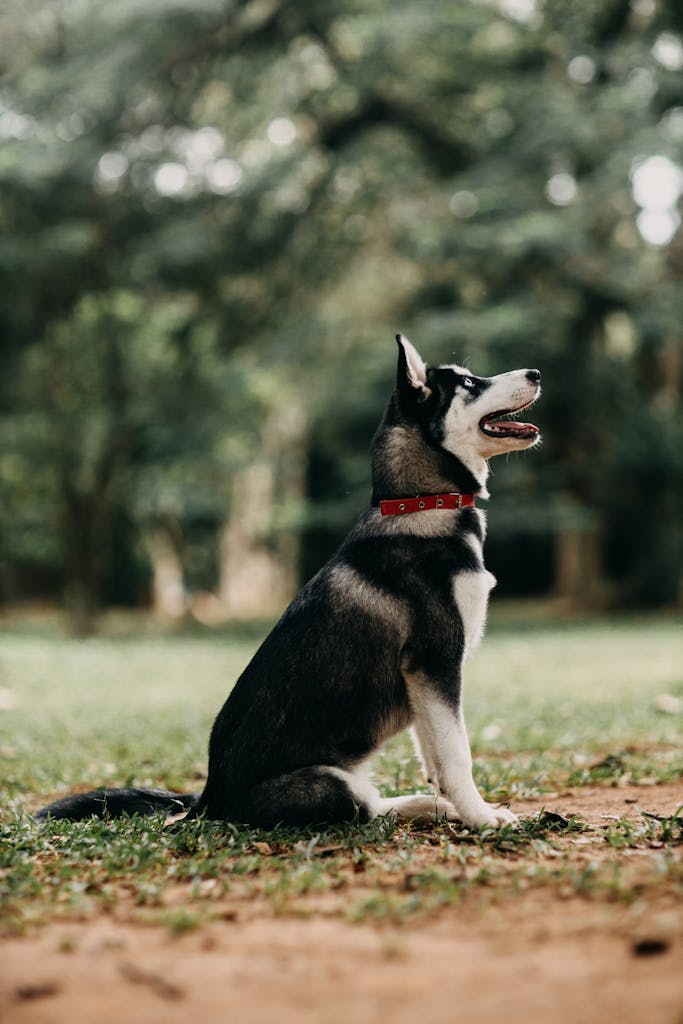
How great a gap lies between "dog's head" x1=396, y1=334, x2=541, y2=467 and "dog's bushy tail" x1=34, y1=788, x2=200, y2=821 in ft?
6.84

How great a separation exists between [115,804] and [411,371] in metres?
2.52

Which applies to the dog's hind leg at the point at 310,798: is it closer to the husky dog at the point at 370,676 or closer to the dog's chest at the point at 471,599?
the husky dog at the point at 370,676

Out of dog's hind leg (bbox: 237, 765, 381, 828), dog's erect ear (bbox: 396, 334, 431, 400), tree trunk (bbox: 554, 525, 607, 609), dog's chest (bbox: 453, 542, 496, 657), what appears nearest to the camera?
dog's hind leg (bbox: 237, 765, 381, 828)

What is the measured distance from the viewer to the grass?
3.67m

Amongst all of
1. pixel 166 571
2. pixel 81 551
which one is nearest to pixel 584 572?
pixel 81 551

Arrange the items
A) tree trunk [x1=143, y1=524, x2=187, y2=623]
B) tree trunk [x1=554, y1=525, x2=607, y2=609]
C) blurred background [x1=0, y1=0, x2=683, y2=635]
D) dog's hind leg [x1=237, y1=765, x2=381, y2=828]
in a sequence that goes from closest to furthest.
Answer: dog's hind leg [x1=237, y1=765, x2=381, y2=828], blurred background [x1=0, y1=0, x2=683, y2=635], tree trunk [x1=554, y1=525, x2=607, y2=609], tree trunk [x1=143, y1=524, x2=187, y2=623]

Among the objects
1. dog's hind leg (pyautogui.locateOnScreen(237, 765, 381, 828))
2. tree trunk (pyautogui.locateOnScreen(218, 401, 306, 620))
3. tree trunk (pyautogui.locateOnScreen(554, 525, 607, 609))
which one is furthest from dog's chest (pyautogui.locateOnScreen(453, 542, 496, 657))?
tree trunk (pyautogui.locateOnScreen(218, 401, 306, 620))

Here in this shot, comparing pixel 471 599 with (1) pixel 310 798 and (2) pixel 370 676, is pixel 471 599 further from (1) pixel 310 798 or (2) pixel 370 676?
(1) pixel 310 798

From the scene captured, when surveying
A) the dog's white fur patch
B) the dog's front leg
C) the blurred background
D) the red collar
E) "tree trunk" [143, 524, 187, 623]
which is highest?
the blurred background

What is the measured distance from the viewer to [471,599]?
14.9 feet

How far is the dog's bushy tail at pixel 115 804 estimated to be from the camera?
4.93 m

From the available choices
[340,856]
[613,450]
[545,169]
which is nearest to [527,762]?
[340,856]

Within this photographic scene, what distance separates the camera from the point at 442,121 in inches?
818

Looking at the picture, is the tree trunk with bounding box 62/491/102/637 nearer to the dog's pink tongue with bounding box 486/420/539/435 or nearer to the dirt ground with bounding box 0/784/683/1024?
the dog's pink tongue with bounding box 486/420/539/435
